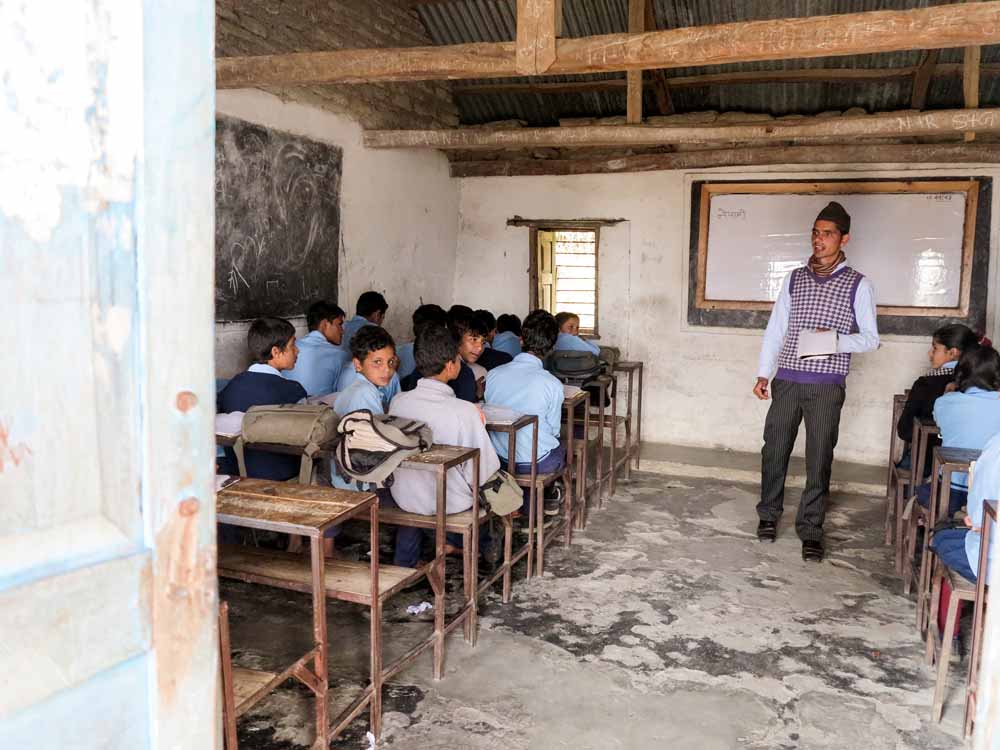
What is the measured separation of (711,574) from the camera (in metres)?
3.66

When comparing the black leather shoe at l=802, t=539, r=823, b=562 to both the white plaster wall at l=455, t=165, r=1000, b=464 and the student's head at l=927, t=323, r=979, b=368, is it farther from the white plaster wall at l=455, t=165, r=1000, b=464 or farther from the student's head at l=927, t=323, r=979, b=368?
the white plaster wall at l=455, t=165, r=1000, b=464

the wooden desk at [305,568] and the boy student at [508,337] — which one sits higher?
the boy student at [508,337]

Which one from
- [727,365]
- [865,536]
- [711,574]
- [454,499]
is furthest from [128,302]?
[727,365]

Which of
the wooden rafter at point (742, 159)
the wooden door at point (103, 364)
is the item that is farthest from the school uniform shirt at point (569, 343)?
the wooden door at point (103, 364)

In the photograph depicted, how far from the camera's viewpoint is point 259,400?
306cm

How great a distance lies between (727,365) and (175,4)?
224 inches

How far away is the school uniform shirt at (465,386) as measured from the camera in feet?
12.1

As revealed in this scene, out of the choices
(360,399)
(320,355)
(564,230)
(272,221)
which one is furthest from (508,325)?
(360,399)

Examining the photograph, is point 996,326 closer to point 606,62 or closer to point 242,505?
point 606,62

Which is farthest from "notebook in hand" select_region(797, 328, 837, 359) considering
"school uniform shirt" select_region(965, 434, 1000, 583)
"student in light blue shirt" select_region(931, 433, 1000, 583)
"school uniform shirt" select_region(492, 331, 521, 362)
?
"school uniform shirt" select_region(492, 331, 521, 362)

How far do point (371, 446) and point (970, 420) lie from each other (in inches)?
88.8

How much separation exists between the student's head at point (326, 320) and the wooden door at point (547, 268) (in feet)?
8.30

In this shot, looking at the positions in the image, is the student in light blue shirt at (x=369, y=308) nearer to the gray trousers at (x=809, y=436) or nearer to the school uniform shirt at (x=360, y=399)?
the school uniform shirt at (x=360, y=399)

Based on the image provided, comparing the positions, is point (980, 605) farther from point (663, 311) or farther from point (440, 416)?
point (663, 311)
